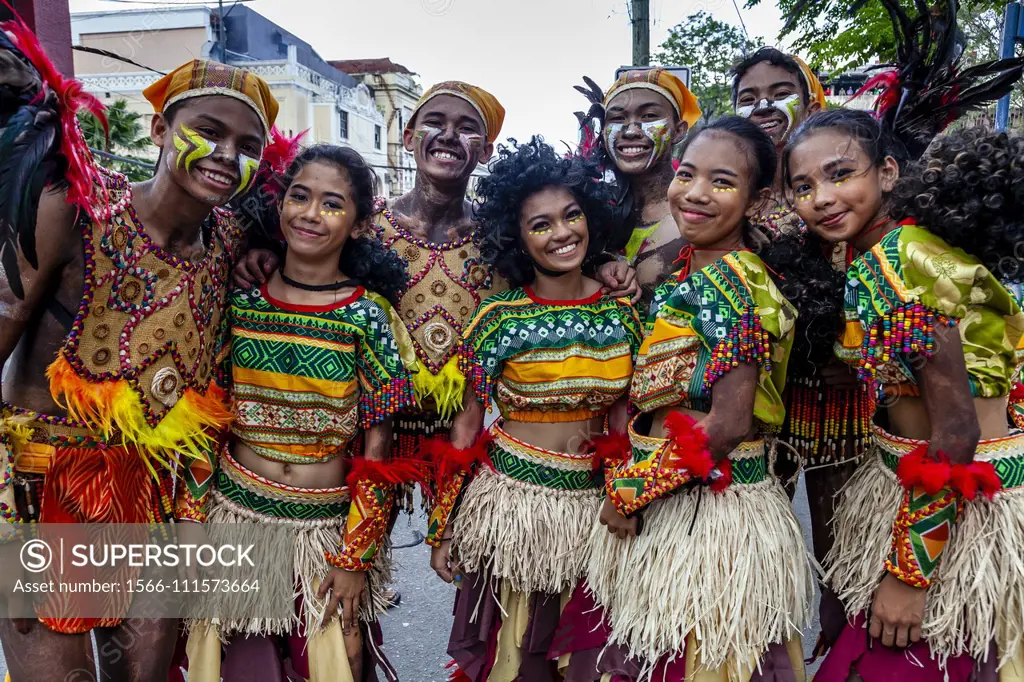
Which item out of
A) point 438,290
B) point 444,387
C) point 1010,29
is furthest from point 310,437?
point 1010,29

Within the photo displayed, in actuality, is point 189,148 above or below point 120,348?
above

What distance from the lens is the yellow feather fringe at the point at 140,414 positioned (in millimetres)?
2031

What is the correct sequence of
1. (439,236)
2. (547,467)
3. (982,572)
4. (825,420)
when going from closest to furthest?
(982,572) < (547,467) < (825,420) < (439,236)

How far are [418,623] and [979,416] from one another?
2728 mm

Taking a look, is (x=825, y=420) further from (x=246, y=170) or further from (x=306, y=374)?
(x=246, y=170)

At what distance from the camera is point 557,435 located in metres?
2.49

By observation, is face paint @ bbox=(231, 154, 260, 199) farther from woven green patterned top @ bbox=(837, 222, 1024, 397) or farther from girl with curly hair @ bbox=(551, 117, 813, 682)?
woven green patterned top @ bbox=(837, 222, 1024, 397)

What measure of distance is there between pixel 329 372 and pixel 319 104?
17.5 meters

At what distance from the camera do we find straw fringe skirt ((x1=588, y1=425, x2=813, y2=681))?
204 cm

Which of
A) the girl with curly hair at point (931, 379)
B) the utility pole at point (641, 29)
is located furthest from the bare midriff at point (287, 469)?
the utility pole at point (641, 29)

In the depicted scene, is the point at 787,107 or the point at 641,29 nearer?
the point at 787,107

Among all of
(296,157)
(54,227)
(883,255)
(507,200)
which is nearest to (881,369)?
(883,255)

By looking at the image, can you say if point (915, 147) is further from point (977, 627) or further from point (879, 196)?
point (977, 627)

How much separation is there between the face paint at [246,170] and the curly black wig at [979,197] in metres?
1.89
